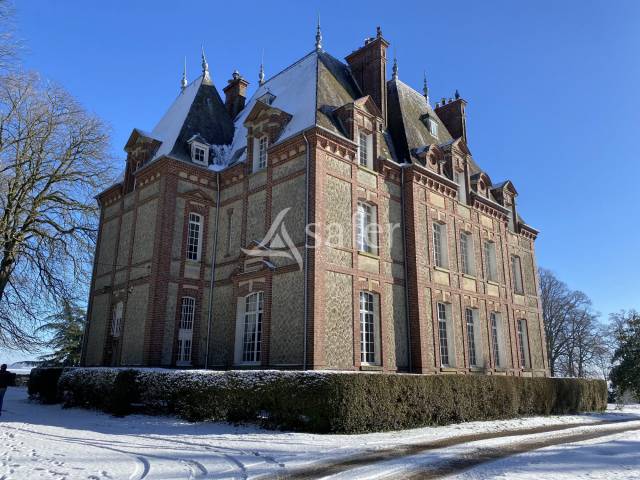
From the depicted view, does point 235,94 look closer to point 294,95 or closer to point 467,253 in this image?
point 294,95

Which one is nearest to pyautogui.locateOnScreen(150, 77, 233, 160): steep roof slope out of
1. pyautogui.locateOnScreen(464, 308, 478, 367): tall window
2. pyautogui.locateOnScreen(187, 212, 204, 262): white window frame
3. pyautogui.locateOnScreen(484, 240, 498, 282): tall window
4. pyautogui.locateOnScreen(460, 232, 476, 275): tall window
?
pyautogui.locateOnScreen(187, 212, 204, 262): white window frame

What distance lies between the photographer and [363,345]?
15977 mm

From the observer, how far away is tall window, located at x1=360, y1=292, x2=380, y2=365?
52.3 ft

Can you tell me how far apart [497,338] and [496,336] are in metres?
0.10

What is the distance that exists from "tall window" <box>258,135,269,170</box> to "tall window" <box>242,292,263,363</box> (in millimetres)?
4894

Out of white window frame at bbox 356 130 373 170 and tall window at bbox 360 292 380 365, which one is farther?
white window frame at bbox 356 130 373 170

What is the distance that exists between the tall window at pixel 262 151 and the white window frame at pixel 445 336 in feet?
27.8

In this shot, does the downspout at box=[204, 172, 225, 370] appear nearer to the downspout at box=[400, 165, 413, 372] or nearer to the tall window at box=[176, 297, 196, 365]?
the tall window at box=[176, 297, 196, 365]

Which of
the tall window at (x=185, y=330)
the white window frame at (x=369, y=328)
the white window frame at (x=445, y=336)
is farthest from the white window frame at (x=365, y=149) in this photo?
the tall window at (x=185, y=330)

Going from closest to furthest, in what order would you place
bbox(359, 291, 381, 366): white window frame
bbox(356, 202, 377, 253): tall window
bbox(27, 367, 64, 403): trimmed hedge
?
bbox(359, 291, 381, 366): white window frame
bbox(356, 202, 377, 253): tall window
bbox(27, 367, 64, 403): trimmed hedge

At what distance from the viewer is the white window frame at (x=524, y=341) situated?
76.9 feet

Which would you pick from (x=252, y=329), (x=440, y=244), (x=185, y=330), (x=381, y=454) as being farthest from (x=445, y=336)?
(x=381, y=454)

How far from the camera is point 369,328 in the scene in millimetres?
16344

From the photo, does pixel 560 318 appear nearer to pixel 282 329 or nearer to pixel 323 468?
pixel 282 329
